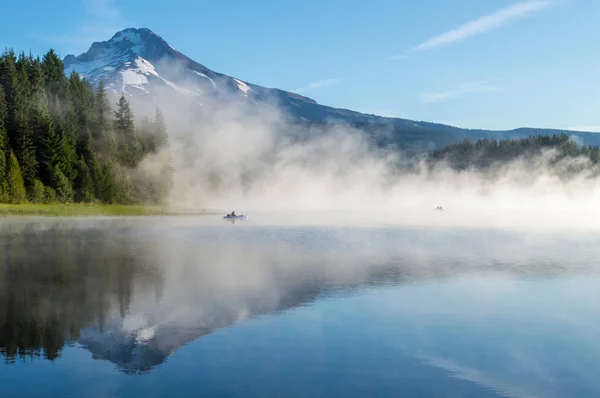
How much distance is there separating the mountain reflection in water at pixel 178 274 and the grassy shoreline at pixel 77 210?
28.6 meters

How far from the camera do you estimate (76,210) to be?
10781 cm

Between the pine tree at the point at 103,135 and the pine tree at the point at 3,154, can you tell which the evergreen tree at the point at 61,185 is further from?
the pine tree at the point at 103,135

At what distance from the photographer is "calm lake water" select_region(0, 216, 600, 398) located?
17094 millimetres

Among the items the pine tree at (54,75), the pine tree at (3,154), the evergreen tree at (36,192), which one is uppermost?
the pine tree at (54,75)

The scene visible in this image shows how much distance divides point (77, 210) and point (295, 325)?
93.3 meters

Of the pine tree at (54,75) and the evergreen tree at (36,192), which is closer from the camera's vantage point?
the evergreen tree at (36,192)

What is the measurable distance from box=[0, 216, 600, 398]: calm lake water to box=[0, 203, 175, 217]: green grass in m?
54.0

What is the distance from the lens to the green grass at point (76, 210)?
97875 mm

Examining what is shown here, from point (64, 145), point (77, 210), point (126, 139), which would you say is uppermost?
point (126, 139)

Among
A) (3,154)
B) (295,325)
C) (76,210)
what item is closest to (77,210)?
(76,210)

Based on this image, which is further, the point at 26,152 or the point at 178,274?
the point at 26,152

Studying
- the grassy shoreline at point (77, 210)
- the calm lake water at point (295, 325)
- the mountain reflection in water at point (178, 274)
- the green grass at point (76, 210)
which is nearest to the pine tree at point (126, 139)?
the grassy shoreline at point (77, 210)

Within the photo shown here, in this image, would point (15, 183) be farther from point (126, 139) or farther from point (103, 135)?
point (126, 139)

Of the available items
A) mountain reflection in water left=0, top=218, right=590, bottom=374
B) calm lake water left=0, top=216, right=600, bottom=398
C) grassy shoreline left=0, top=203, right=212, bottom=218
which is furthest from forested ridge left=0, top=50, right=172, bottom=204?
calm lake water left=0, top=216, right=600, bottom=398
